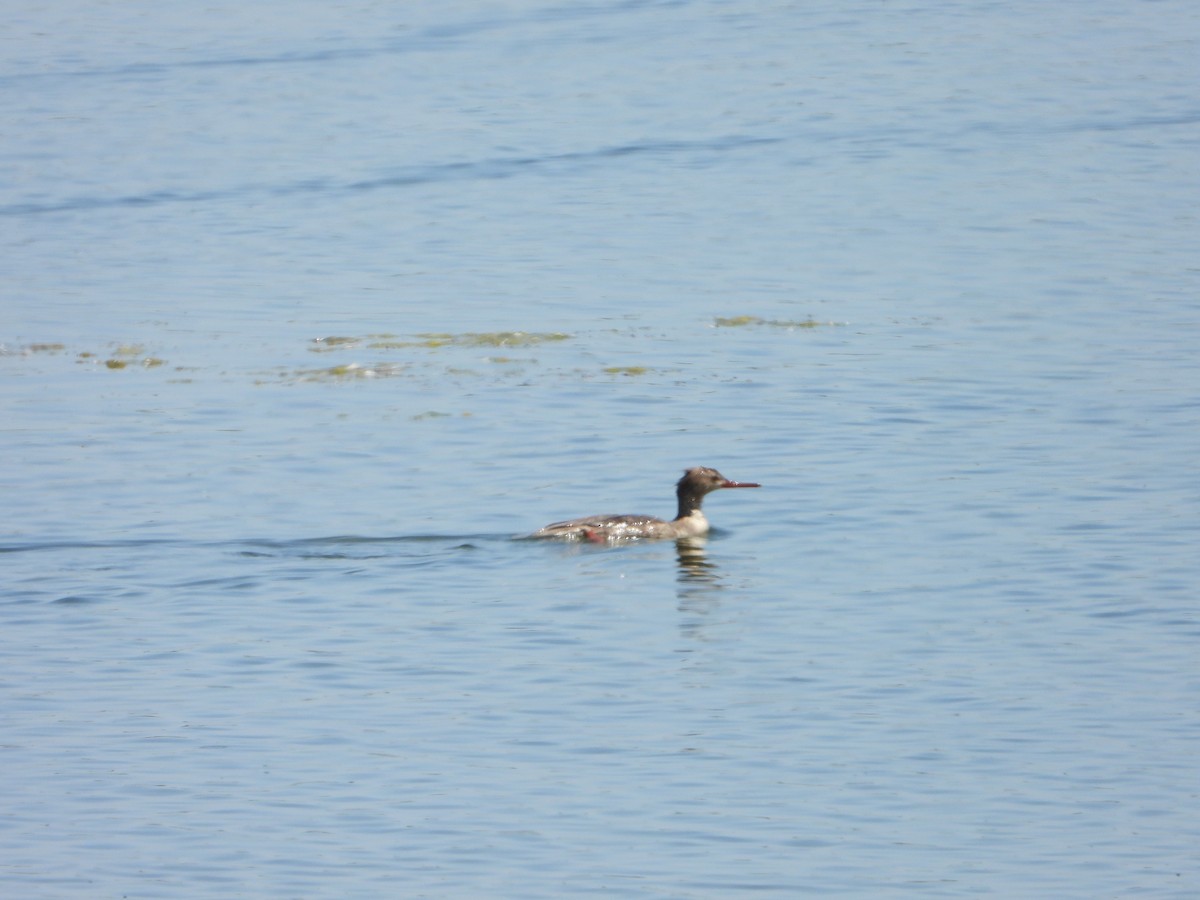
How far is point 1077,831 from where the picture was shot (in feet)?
38.7

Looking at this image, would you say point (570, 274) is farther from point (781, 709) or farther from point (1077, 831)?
point (1077, 831)

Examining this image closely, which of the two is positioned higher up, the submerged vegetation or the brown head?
the submerged vegetation

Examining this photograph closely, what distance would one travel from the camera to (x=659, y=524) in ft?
61.1

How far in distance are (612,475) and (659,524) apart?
6.39ft

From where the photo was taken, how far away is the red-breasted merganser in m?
17.9

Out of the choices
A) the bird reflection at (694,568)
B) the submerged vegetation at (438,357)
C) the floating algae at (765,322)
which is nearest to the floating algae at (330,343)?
the submerged vegetation at (438,357)

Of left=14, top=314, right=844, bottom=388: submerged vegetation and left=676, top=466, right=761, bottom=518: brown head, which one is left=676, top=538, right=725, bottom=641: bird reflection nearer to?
left=676, top=466, right=761, bottom=518: brown head

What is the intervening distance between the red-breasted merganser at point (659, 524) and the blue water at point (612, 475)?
197 mm

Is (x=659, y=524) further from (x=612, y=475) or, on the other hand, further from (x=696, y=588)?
(x=612, y=475)

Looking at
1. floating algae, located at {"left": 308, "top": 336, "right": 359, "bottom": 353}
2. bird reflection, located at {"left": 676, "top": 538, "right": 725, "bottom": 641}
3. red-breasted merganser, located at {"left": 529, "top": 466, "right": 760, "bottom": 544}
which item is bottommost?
bird reflection, located at {"left": 676, "top": 538, "right": 725, "bottom": 641}

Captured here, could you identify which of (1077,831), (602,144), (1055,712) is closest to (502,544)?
(1055,712)

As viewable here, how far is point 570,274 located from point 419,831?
57.7 feet

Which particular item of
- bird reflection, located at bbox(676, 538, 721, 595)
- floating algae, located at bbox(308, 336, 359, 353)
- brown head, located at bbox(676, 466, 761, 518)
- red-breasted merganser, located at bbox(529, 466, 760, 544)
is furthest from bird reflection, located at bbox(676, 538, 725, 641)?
floating algae, located at bbox(308, 336, 359, 353)

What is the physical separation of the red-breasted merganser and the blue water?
197 mm
